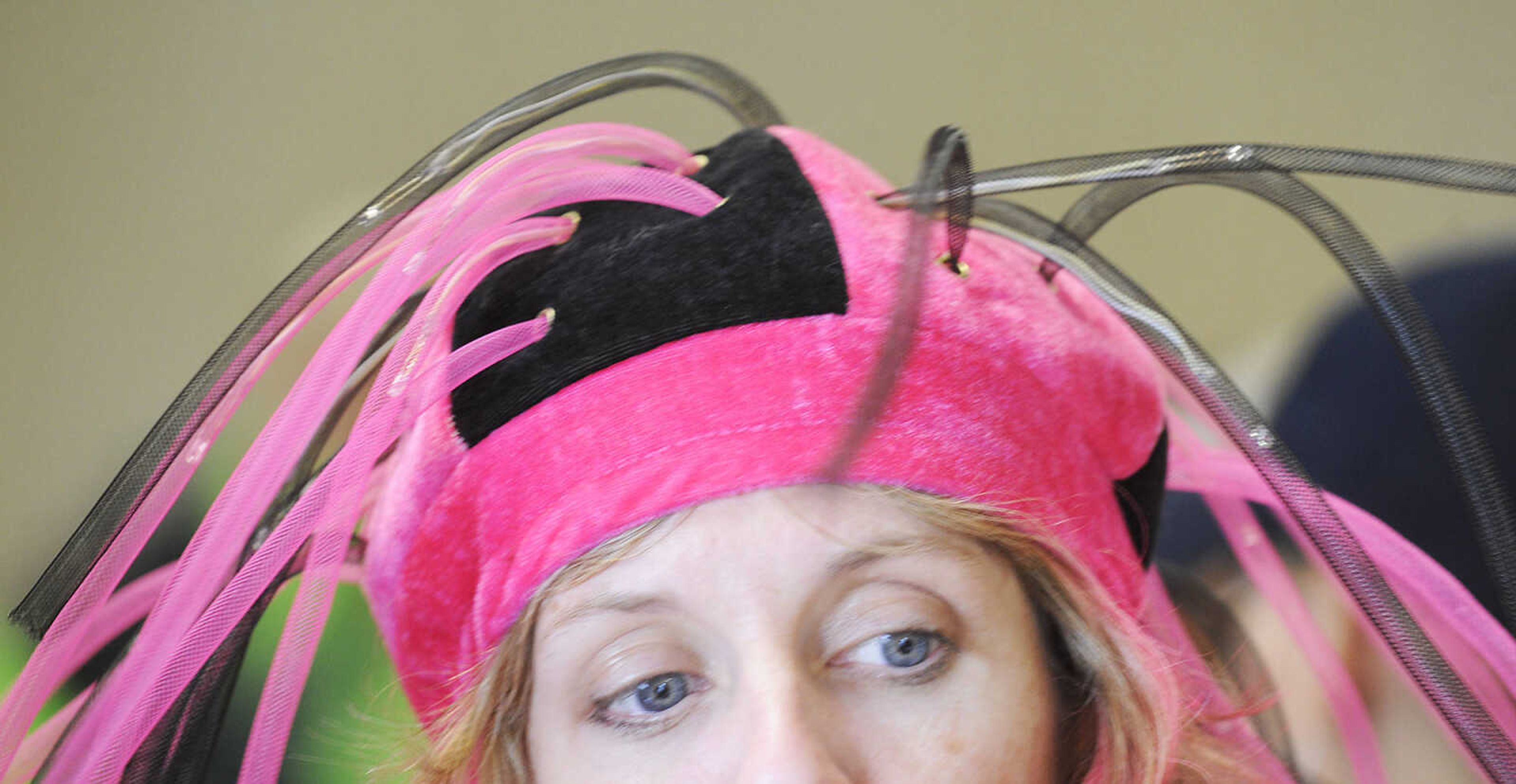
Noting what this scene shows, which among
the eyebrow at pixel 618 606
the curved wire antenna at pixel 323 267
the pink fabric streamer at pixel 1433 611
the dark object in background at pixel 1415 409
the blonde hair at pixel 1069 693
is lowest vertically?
the dark object in background at pixel 1415 409

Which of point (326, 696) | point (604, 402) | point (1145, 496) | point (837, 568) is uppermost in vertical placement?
point (604, 402)

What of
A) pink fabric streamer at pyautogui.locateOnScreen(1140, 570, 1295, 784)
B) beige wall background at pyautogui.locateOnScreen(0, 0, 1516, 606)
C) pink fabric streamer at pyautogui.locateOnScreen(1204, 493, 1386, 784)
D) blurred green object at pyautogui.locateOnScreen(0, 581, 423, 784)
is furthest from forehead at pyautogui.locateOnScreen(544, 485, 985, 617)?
beige wall background at pyautogui.locateOnScreen(0, 0, 1516, 606)

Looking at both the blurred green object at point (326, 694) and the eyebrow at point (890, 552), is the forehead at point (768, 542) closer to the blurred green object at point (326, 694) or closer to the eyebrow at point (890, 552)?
the eyebrow at point (890, 552)

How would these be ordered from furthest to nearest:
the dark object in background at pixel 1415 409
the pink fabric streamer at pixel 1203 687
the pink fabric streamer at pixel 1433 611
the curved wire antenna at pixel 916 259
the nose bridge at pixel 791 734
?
the dark object in background at pixel 1415 409
the pink fabric streamer at pixel 1203 687
the pink fabric streamer at pixel 1433 611
the nose bridge at pixel 791 734
the curved wire antenna at pixel 916 259

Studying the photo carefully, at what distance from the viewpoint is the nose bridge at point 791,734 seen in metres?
0.55

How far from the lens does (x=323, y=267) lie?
0.63 meters

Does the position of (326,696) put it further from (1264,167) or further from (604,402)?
(1264,167)

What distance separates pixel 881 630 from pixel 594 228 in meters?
0.25

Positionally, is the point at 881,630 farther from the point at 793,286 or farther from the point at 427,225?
the point at 427,225

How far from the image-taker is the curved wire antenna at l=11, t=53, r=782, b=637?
1.92 ft

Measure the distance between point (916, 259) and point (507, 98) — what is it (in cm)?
79

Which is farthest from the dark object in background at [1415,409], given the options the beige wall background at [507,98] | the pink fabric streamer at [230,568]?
the pink fabric streamer at [230,568]

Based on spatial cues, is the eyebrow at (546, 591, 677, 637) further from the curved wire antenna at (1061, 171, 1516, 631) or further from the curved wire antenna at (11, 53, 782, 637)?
the curved wire antenna at (1061, 171, 1516, 631)

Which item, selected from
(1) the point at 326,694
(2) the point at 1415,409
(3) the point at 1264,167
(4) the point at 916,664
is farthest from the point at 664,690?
(2) the point at 1415,409
